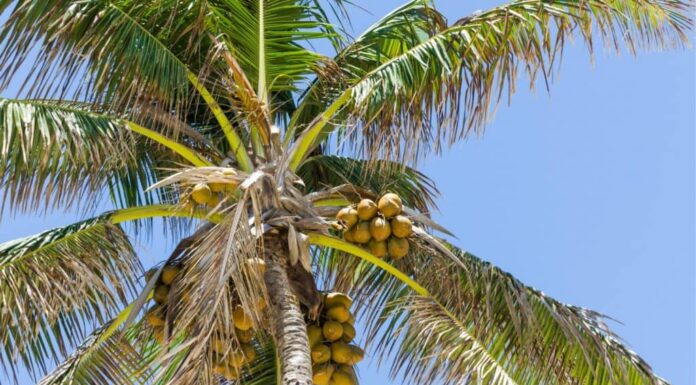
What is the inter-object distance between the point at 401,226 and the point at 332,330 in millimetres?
783

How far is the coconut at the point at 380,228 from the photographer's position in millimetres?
6859

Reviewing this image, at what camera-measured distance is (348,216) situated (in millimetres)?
6898

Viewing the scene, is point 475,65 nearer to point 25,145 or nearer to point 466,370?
point 466,370

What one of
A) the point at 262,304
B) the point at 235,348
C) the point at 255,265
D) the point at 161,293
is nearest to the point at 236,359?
the point at 235,348

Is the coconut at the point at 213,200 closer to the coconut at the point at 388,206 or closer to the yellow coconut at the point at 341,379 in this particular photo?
the coconut at the point at 388,206

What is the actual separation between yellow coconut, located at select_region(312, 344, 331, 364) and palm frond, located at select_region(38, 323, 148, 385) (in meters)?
1.22

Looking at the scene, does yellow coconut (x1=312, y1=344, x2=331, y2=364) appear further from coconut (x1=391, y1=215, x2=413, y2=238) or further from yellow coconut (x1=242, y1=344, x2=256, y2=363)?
coconut (x1=391, y1=215, x2=413, y2=238)

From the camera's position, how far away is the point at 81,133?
693 cm

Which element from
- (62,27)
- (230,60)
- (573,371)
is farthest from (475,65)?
(62,27)

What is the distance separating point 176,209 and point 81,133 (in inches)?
30.7

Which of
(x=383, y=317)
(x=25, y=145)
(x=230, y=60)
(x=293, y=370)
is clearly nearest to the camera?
(x=293, y=370)

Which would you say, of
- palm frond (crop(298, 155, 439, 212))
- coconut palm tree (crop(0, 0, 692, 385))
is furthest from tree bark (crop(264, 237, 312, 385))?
palm frond (crop(298, 155, 439, 212))

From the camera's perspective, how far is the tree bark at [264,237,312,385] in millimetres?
6023

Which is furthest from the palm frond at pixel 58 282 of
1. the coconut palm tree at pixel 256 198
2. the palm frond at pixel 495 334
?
the palm frond at pixel 495 334
